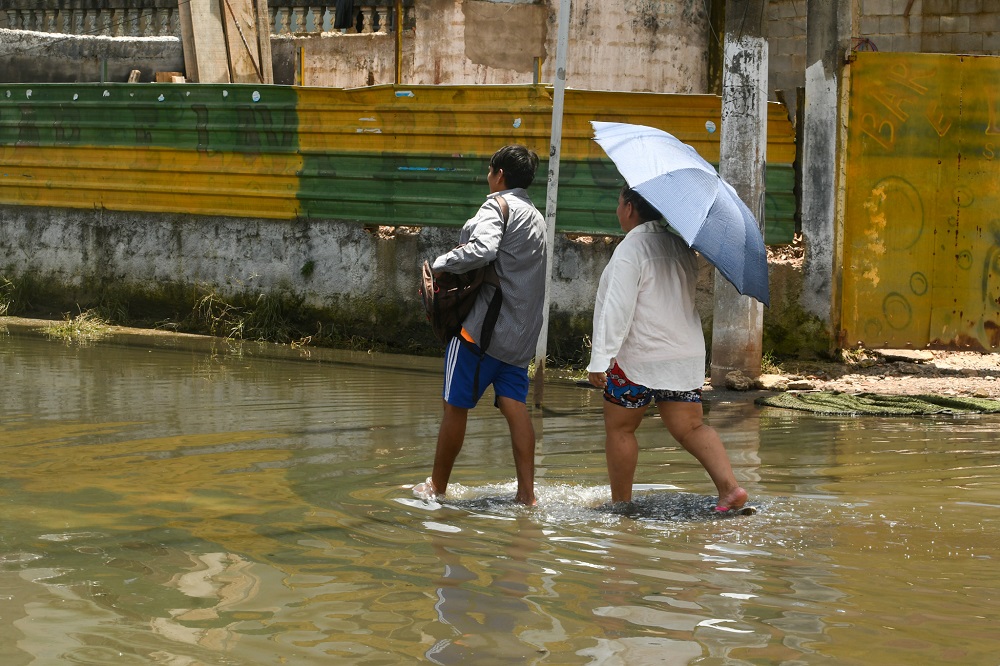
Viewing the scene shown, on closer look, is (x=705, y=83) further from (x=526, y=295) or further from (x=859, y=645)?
(x=859, y=645)

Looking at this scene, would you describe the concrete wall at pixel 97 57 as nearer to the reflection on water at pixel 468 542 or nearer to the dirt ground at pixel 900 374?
the reflection on water at pixel 468 542

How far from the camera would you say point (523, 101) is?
11008mm

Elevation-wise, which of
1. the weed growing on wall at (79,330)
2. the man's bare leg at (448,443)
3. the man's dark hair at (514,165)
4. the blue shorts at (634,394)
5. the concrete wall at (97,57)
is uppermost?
the concrete wall at (97,57)

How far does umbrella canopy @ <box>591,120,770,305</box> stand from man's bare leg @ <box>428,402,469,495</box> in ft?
4.36

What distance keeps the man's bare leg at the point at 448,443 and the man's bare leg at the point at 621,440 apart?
67cm

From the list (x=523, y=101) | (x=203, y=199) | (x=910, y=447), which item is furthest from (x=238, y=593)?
(x=203, y=199)

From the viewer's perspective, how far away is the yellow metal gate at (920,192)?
1020 centimetres

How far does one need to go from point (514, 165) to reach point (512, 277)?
0.54 meters

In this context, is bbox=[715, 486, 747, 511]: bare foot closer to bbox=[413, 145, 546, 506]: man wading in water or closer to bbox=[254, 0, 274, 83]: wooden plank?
bbox=[413, 145, 546, 506]: man wading in water

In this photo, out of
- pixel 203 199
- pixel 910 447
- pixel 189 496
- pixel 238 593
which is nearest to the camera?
pixel 238 593

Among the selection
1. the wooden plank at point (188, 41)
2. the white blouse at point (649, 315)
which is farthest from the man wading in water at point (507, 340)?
the wooden plank at point (188, 41)

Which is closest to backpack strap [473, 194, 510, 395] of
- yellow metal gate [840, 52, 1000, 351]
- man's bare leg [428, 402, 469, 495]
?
man's bare leg [428, 402, 469, 495]

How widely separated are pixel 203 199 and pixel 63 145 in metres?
1.85

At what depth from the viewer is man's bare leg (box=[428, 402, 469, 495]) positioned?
5.82 m
